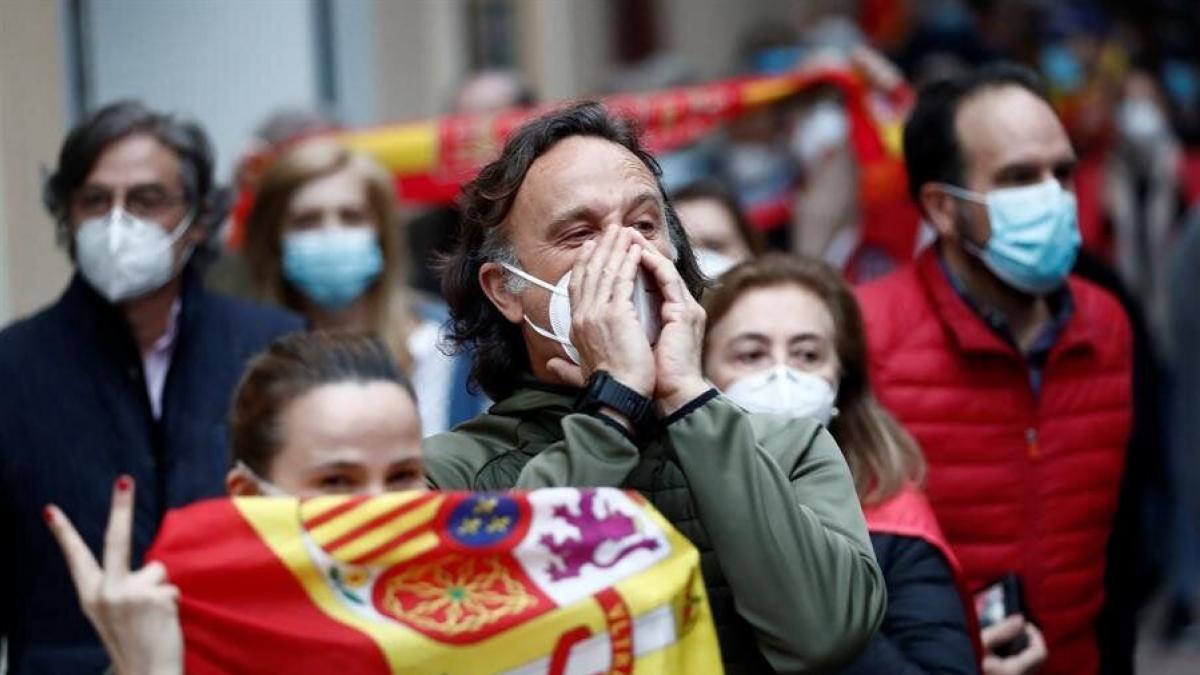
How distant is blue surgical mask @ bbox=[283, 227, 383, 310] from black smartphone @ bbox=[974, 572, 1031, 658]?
2188 mm

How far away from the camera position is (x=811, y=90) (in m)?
8.50

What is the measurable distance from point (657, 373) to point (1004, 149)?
2.20m

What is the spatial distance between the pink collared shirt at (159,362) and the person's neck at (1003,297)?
70.5 inches

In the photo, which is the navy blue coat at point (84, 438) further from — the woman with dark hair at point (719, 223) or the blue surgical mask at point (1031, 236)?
the blue surgical mask at point (1031, 236)

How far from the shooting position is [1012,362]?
5.32m

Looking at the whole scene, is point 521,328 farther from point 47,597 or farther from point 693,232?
point 693,232

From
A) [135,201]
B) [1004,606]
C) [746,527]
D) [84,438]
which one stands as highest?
[135,201]

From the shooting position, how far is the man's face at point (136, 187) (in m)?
5.42

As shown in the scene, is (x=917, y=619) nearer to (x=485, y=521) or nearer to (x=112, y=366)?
(x=485, y=521)

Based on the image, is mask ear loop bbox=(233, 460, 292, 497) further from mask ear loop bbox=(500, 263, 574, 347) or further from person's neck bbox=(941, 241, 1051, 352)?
person's neck bbox=(941, 241, 1051, 352)

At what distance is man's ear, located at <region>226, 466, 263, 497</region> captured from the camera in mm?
3756

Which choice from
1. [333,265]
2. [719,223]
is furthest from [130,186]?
[719,223]

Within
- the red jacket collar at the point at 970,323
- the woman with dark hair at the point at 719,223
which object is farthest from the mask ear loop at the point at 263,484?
the woman with dark hair at the point at 719,223

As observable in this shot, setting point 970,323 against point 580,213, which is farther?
point 970,323
